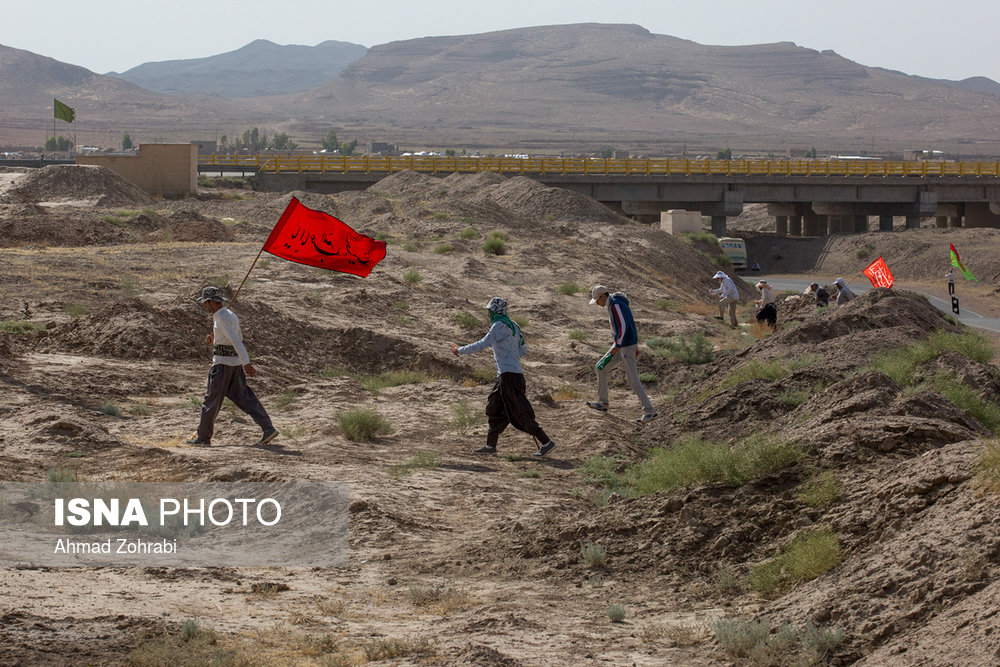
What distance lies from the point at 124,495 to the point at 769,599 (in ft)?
16.3

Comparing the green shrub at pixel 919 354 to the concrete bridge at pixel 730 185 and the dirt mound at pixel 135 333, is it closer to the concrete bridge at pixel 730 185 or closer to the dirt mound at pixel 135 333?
the dirt mound at pixel 135 333

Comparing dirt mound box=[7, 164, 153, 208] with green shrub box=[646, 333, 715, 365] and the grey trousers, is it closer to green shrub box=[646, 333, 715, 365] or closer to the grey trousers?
green shrub box=[646, 333, 715, 365]

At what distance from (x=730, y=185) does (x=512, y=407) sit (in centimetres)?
4832

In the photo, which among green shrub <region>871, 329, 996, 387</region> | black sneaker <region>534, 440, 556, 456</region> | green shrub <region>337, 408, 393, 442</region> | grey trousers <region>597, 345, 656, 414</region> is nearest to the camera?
black sneaker <region>534, 440, 556, 456</region>

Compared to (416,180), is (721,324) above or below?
below

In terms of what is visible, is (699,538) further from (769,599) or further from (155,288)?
(155,288)

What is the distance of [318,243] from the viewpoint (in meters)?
13.9

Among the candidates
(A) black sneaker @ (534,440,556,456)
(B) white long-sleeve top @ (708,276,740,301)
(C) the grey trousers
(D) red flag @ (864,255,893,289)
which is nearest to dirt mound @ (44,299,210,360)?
(C) the grey trousers

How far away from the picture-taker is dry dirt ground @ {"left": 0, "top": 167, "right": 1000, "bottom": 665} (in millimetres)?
6609

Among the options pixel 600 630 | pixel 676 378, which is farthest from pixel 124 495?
pixel 676 378

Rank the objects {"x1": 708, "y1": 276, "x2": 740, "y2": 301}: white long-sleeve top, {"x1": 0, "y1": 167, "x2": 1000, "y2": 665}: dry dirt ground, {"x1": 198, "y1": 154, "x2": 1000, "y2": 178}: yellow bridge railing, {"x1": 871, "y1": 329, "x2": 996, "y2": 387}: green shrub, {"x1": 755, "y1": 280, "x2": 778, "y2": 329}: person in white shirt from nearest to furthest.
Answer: {"x1": 0, "y1": 167, "x2": 1000, "y2": 665}: dry dirt ground < {"x1": 871, "y1": 329, "x2": 996, "y2": 387}: green shrub < {"x1": 755, "y1": 280, "x2": 778, "y2": 329}: person in white shirt < {"x1": 708, "y1": 276, "x2": 740, "y2": 301}: white long-sleeve top < {"x1": 198, "y1": 154, "x2": 1000, "y2": 178}: yellow bridge railing

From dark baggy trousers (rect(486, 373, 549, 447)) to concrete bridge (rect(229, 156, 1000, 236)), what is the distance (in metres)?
43.4

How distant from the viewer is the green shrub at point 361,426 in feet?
41.8

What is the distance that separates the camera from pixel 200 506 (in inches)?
377
